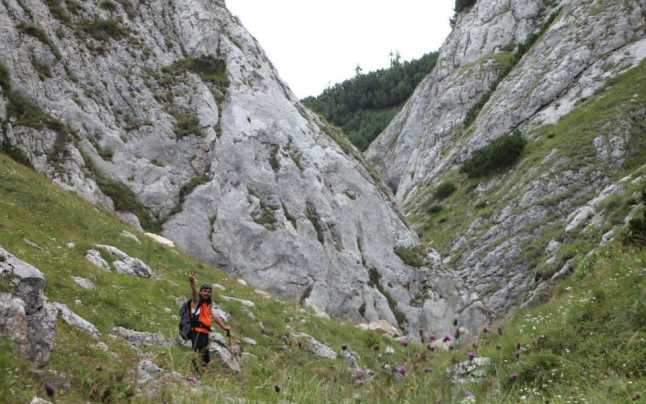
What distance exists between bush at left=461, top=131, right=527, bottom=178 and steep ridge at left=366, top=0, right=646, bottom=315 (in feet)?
2.75

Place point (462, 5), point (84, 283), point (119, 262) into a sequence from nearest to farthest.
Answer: point (84, 283), point (119, 262), point (462, 5)

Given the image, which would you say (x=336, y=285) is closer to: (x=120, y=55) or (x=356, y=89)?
(x=120, y=55)

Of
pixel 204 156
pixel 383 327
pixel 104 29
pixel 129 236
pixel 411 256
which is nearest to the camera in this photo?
pixel 129 236

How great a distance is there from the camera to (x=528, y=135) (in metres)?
55.1

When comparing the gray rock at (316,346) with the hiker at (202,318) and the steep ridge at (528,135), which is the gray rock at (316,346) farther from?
the steep ridge at (528,135)

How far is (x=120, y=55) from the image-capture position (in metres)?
33.9

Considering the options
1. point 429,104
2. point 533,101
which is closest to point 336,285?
point 533,101

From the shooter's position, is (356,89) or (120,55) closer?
(120,55)

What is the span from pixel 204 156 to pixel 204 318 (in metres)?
20.4

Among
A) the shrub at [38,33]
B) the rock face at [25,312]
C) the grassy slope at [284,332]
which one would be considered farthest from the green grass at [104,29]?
the rock face at [25,312]

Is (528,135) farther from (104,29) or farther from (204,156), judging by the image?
(104,29)

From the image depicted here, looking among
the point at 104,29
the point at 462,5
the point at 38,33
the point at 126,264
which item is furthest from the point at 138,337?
the point at 462,5

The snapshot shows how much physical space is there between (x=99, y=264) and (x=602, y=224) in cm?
1737

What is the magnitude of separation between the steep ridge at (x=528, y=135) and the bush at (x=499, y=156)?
2.75 feet
